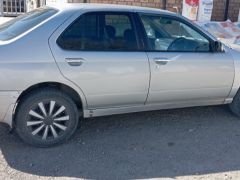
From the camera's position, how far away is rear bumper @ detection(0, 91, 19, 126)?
3.62 m

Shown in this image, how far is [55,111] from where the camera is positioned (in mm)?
3918

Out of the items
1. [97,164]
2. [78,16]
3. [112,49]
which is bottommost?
[97,164]

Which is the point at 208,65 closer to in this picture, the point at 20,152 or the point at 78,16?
the point at 78,16

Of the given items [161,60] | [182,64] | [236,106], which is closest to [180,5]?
[236,106]

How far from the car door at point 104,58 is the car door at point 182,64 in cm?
18

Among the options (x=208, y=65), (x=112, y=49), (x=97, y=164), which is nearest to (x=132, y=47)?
(x=112, y=49)

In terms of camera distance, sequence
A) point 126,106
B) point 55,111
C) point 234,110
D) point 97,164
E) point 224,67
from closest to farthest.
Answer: point 97,164
point 55,111
point 126,106
point 224,67
point 234,110

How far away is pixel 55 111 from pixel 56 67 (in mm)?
516

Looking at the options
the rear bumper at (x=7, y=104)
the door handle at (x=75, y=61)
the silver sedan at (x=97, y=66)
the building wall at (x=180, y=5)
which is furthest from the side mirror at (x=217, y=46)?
the building wall at (x=180, y=5)

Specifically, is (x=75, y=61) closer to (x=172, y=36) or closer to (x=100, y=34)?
(x=100, y=34)

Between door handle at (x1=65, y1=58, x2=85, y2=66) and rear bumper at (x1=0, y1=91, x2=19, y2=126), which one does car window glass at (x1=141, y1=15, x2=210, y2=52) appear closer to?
door handle at (x1=65, y1=58, x2=85, y2=66)

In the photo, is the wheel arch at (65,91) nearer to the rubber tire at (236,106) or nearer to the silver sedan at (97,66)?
the silver sedan at (97,66)

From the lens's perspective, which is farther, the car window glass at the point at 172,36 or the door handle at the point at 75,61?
the car window glass at the point at 172,36

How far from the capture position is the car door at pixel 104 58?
383cm
